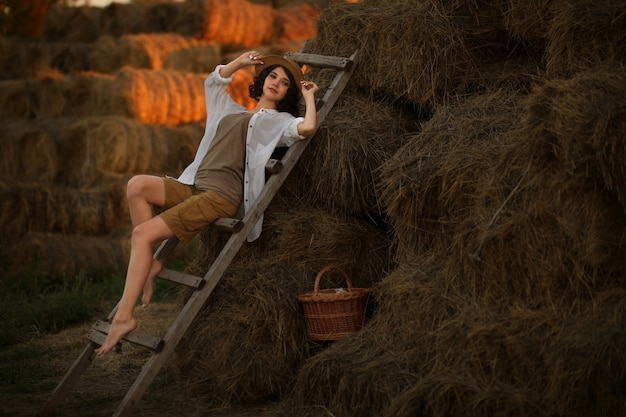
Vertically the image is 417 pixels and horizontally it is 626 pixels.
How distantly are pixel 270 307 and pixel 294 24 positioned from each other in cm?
705

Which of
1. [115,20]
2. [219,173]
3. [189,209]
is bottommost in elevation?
[115,20]

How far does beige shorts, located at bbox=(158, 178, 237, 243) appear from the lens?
5.12 m

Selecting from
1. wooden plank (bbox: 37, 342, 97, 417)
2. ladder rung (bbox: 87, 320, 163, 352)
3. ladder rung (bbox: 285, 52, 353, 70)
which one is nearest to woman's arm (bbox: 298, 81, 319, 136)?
ladder rung (bbox: 285, 52, 353, 70)

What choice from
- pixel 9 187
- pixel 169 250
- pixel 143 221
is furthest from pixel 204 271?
pixel 9 187

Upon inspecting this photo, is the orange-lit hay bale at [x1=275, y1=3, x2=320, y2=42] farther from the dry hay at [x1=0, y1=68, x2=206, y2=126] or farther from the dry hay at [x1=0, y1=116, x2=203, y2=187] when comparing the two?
the dry hay at [x1=0, y1=116, x2=203, y2=187]

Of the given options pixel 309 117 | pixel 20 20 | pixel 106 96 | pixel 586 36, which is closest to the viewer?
pixel 586 36

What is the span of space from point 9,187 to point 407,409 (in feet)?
17.8

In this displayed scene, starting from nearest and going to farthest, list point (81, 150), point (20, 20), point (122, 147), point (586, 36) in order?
point (586, 36), point (122, 147), point (81, 150), point (20, 20)

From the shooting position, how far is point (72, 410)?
515cm

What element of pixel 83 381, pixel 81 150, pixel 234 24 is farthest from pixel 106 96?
pixel 83 381

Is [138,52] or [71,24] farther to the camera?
[71,24]

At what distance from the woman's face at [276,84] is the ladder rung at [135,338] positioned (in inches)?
68.5

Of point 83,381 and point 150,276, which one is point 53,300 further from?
point 150,276

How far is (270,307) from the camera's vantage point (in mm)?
5164
